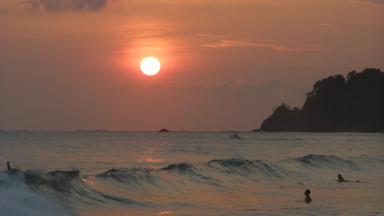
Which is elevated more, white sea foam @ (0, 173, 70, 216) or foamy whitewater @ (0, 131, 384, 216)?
foamy whitewater @ (0, 131, 384, 216)

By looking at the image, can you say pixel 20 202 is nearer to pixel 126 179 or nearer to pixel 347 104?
pixel 126 179

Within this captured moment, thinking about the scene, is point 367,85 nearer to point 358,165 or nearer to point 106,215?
point 358,165

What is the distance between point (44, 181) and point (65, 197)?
2.75m

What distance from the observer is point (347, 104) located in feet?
570

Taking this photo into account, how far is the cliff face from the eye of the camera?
562 feet

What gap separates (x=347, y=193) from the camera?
3172cm

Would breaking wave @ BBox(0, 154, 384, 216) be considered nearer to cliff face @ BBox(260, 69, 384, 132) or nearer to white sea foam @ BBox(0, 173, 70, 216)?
white sea foam @ BBox(0, 173, 70, 216)

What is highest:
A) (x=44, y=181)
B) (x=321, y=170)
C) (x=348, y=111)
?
(x=348, y=111)

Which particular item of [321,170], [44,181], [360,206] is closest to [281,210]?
[360,206]

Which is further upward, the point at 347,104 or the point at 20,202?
the point at 347,104

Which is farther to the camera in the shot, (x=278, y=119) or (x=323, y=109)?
(x=278, y=119)

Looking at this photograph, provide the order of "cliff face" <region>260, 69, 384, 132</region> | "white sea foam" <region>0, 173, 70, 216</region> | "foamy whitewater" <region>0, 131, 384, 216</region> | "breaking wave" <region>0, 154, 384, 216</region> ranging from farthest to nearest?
"cliff face" <region>260, 69, 384, 132</region> < "foamy whitewater" <region>0, 131, 384, 216</region> < "breaking wave" <region>0, 154, 384, 216</region> < "white sea foam" <region>0, 173, 70, 216</region>

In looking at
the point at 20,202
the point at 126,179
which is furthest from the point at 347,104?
the point at 20,202

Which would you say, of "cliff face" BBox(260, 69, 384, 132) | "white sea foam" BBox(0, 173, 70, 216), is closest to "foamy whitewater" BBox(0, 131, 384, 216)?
"white sea foam" BBox(0, 173, 70, 216)
